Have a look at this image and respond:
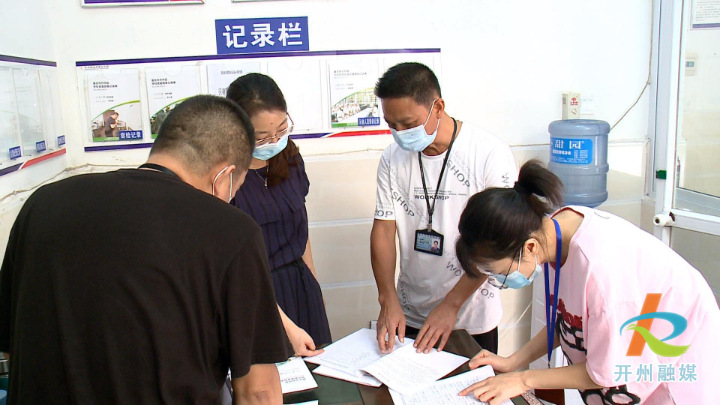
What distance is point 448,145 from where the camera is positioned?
1.88 meters

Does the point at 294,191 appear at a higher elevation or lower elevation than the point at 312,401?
higher

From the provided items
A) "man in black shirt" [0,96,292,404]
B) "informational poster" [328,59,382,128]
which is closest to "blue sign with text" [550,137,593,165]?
"informational poster" [328,59,382,128]

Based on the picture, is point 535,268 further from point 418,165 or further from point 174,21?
point 174,21

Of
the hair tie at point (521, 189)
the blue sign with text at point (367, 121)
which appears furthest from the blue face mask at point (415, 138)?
the blue sign with text at point (367, 121)

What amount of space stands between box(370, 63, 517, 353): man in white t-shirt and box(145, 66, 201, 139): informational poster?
1.09 m

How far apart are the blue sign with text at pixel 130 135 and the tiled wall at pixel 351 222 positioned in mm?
788

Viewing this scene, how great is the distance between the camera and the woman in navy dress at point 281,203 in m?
1.74

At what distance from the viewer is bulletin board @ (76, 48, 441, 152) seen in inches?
100.0

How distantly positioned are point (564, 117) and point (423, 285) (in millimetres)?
1404

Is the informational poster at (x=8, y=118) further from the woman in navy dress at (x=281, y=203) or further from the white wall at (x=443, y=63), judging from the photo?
the woman in navy dress at (x=281, y=203)

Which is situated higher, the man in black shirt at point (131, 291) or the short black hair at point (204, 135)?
the short black hair at point (204, 135)

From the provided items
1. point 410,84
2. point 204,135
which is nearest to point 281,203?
point 410,84

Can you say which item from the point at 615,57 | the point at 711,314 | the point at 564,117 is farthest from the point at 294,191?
the point at 615,57

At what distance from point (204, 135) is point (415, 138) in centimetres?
90
